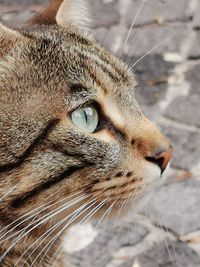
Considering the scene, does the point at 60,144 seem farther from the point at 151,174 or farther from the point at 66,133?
the point at 151,174

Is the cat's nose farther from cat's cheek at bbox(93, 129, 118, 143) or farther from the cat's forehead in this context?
the cat's forehead

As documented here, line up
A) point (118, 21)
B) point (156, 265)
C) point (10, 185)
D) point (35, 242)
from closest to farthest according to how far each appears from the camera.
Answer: point (10, 185) < point (35, 242) < point (156, 265) < point (118, 21)

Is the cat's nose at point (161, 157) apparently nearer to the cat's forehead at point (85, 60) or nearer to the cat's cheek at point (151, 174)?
the cat's cheek at point (151, 174)

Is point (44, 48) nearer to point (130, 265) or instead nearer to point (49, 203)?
point (49, 203)

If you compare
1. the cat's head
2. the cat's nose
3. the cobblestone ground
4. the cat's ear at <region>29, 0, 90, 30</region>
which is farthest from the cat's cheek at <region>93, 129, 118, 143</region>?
the cat's ear at <region>29, 0, 90, 30</region>

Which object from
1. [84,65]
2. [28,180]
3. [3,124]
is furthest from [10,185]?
[84,65]

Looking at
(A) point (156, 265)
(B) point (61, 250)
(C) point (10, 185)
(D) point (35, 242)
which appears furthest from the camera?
(A) point (156, 265)

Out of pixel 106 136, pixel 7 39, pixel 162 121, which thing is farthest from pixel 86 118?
pixel 162 121
